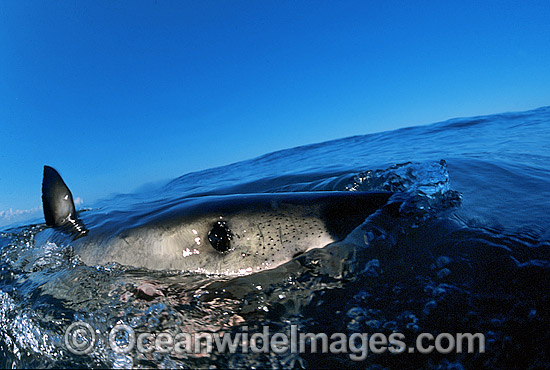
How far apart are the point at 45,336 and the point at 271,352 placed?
1380 mm

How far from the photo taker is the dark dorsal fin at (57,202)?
3287 millimetres

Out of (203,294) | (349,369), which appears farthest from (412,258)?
Answer: (203,294)

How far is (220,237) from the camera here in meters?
2.35

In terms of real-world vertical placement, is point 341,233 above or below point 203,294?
above

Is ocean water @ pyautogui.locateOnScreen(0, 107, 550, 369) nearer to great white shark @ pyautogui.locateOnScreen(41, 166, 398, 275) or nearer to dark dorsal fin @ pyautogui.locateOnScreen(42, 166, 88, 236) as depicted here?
great white shark @ pyautogui.locateOnScreen(41, 166, 398, 275)

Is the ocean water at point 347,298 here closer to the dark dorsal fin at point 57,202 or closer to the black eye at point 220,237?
the black eye at point 220,237

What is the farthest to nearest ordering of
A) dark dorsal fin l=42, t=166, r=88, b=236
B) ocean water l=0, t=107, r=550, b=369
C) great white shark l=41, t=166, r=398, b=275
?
dark dorsal fin l=42, t=166, r=88, b=236 → great white shark l=41, t=166, r=398, b=275 → ocean water l=0, t=107, r=550, b=369

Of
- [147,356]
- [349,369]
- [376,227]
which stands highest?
[376,227]

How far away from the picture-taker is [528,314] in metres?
1.55

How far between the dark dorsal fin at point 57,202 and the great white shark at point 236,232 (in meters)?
0.86

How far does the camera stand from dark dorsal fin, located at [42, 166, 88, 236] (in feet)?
10.8

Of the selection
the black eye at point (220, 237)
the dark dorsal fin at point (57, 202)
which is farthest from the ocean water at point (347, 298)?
the dark dorsal fin at point (57, 202)

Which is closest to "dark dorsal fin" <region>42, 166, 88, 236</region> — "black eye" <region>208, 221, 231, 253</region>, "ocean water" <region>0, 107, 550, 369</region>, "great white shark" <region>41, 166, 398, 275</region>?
"ocean water" <region>0, 107, 550, 369</region>

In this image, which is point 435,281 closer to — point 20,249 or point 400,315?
point 400,315
